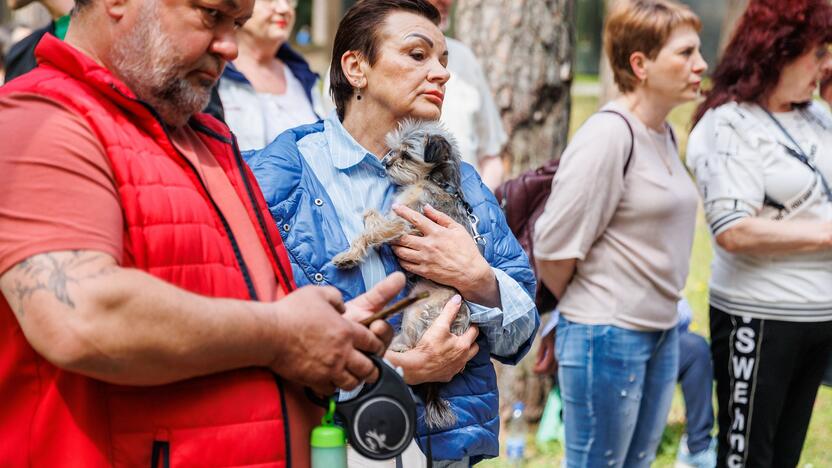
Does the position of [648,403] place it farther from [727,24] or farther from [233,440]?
[727,24]

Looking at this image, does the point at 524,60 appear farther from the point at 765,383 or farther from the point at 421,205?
the point at 421,205

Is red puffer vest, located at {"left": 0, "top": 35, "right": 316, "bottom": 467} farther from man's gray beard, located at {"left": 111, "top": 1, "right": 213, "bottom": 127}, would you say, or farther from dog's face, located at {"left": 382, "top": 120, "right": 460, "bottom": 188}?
dog's face, located at {"left": 382, "top": 120, "right": 460, "bottom": 188}

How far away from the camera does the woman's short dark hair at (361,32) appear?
2.88 m

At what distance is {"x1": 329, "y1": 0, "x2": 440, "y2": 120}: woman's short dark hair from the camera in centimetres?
288

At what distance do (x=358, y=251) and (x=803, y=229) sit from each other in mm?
2443

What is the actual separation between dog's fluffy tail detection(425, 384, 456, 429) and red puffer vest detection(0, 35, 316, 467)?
31.1 inches

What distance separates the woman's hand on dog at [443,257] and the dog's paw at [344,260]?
0.16m

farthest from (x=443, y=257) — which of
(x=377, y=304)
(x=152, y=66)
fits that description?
(x=152, y=66)

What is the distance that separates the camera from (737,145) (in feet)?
13.9

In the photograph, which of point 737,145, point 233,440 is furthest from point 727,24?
point 233,440

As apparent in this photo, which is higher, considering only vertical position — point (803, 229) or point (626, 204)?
point (626, 204)

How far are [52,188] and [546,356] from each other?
312 cm

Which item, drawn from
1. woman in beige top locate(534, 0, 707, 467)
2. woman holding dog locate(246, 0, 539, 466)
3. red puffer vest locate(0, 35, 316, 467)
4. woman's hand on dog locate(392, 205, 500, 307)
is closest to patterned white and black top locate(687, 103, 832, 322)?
woman in beige top locate(534, 0, 707, 467)

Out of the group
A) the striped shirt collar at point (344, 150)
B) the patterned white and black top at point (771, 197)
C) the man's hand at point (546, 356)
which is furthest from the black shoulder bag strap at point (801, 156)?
the striped shirt collar at point (344, 150)
